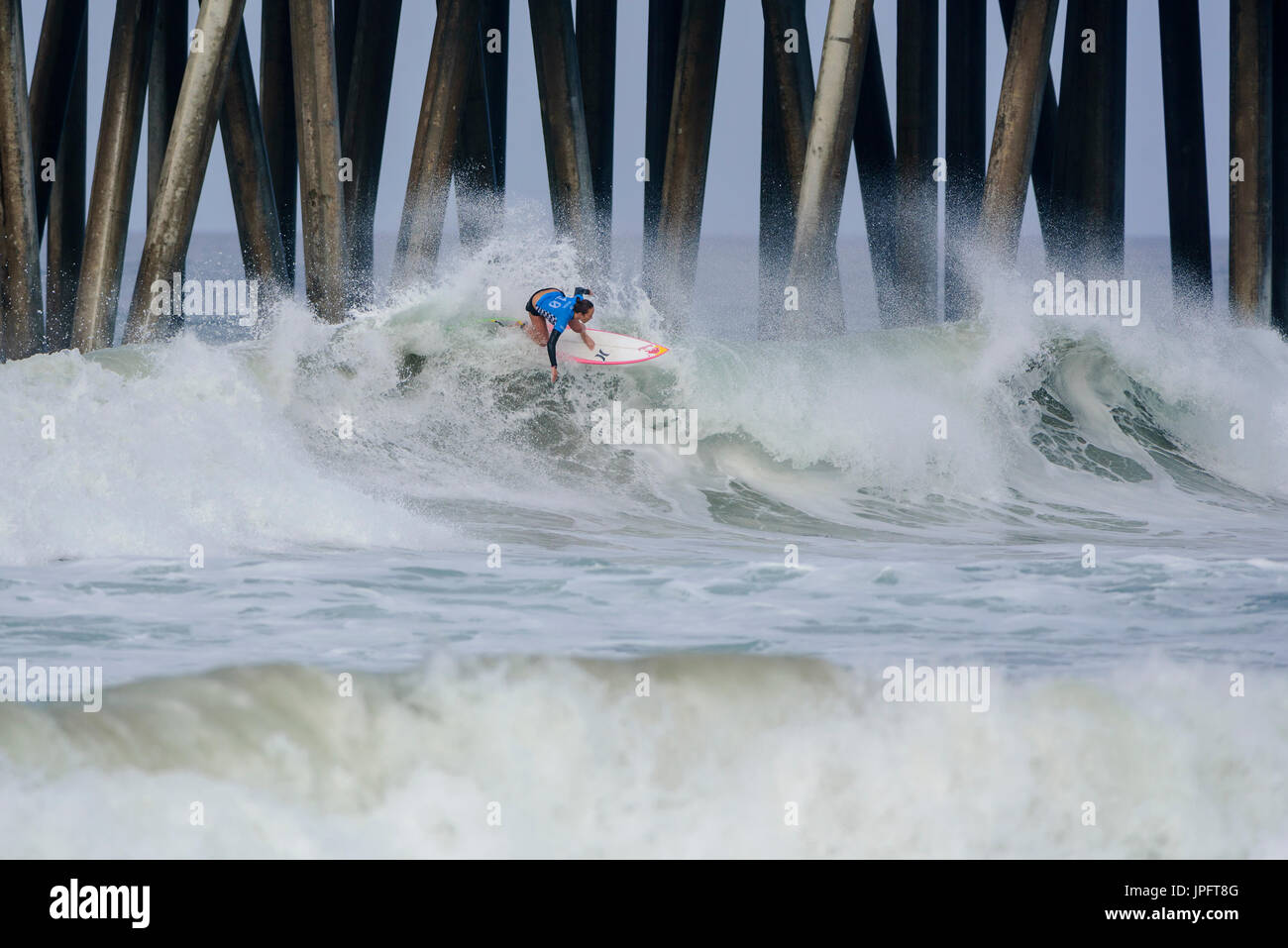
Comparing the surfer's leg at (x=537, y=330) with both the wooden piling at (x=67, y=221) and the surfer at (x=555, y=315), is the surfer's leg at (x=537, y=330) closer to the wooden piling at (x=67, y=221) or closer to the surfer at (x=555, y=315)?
the surfer at (x=555, y=315)

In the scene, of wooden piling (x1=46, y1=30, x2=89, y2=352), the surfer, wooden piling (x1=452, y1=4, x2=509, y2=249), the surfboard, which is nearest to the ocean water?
the surfboard

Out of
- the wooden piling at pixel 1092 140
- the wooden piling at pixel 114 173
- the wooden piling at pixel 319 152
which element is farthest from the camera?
the wooden piling at pixel 1092 140

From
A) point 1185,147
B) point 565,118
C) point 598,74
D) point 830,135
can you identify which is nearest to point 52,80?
point 565,118

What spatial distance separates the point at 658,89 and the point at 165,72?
4378 mm

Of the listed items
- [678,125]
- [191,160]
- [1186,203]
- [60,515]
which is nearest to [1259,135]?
[1186,203]

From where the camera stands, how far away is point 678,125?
12.1m

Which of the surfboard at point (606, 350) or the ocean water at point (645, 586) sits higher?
the surfboard at point (606, 350)

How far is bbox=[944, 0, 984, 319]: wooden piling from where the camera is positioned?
513 inches

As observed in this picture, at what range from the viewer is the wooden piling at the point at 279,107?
1281 cm

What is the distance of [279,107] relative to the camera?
13289mm

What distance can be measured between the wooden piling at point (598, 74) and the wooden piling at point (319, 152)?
331cm

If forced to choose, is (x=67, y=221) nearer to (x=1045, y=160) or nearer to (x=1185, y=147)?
(x=1045, y=160)

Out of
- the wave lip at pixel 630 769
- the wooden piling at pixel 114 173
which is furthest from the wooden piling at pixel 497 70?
the wave lip at pixel 630 769
